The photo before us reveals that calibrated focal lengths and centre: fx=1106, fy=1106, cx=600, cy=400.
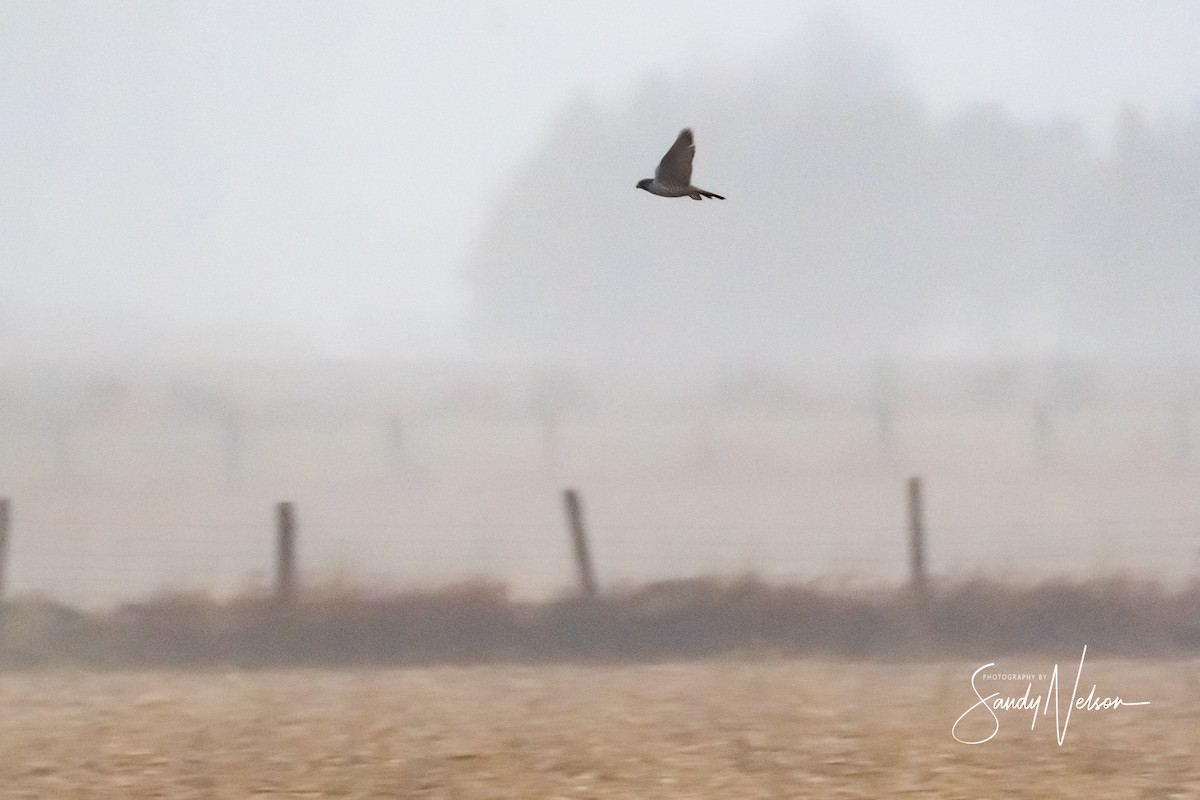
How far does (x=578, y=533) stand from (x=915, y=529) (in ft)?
9.47

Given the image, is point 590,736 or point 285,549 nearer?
point 590,736

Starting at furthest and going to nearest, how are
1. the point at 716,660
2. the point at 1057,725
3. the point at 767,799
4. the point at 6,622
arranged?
1. the point at 6,622
2. the point at 716,660
3. the point at 1057,725
4. the point at 767,799

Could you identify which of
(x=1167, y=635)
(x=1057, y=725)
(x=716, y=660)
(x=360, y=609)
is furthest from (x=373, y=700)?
(x=1167, y=635)

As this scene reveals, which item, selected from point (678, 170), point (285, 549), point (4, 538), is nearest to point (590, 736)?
point (678, 170)

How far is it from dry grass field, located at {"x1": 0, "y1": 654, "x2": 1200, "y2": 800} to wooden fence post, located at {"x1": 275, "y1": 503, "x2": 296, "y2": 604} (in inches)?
48.8

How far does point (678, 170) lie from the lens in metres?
5.50

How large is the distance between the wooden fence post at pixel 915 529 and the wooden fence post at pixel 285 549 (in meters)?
5.21

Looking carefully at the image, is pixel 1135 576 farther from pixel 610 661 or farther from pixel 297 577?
pixel 297 577

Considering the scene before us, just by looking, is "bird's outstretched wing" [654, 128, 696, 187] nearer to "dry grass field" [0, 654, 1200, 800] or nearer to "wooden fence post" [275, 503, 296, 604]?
"dry grass field" [0, 654, 1200, 800]

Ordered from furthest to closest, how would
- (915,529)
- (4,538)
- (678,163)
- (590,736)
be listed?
(4,538) → (915,529) → (590,736) → (678,163)

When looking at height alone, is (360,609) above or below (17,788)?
above

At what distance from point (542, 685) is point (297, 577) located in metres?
2.72

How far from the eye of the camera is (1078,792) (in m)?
5.58

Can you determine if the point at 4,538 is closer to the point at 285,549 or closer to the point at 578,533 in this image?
the point at 285,549
